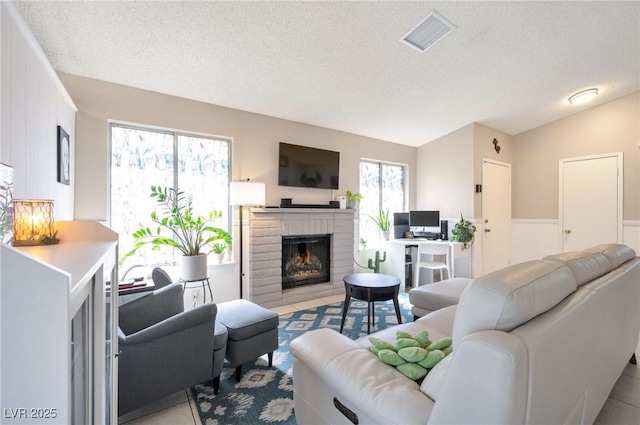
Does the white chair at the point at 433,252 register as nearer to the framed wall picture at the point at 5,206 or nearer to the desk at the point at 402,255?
the desk at the point at 402,255

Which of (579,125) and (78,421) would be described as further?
(579,125)

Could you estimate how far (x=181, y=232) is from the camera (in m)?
3.22

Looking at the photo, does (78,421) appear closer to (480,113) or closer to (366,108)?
(366,108)

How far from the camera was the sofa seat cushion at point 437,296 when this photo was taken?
2.51 m

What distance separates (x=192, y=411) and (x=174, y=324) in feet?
1.87

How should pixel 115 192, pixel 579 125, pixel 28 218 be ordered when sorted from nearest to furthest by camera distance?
pixel 28 218 → pixel 115 192 → pixel 579 125

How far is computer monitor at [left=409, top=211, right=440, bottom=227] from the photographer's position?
4.73 metres

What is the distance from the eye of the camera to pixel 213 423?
5.40 ft

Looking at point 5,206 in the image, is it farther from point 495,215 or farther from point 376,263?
point 495,215

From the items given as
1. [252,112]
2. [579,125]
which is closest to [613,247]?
[252,112]

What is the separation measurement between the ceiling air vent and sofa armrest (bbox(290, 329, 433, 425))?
2.47 meters

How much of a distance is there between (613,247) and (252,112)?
354cm

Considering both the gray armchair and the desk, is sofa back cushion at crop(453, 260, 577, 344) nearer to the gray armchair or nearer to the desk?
the gray armchair

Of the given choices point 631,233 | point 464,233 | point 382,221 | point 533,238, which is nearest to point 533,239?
point 533,238
